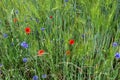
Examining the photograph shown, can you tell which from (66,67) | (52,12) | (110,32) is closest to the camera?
(66,67)

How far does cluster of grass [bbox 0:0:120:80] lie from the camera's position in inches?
56.9

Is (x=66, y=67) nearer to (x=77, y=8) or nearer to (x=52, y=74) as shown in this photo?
(x=52, y=74)

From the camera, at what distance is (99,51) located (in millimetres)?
1480

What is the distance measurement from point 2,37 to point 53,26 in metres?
0.32

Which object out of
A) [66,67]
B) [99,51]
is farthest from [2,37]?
[99,51]

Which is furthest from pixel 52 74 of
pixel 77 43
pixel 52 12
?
pixel 52 12

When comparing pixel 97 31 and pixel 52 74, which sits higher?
pixel 97 31

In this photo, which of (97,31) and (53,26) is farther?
(53,26)

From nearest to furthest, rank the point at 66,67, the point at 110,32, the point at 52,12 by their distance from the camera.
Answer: the point at 66,67 → the point at 110,32 → the point at 52,12

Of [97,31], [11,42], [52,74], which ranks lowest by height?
[52,74]

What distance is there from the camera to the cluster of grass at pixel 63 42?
1.45 meters

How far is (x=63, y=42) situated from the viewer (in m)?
1.55

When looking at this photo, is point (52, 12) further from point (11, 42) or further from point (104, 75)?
point (104, 75)

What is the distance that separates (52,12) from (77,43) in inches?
14.6
